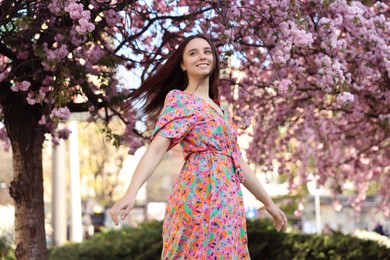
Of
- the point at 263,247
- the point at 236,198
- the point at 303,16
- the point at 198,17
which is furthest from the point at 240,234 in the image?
the point at 263,247

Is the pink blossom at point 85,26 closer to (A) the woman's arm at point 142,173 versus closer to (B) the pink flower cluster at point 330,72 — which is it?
(A) the woman's arm at point 142,173

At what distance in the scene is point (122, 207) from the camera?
12.0 feet

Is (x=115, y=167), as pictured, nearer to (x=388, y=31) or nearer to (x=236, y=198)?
(x=388, y=31)

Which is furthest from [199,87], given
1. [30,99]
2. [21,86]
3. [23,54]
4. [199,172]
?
[23,54]

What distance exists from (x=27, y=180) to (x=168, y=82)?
2.36 m

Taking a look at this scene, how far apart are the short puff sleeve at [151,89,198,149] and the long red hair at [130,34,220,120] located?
0.35m

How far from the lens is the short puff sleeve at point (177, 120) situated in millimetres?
3982

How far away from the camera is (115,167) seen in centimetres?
3158

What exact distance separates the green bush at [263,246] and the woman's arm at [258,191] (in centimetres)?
398

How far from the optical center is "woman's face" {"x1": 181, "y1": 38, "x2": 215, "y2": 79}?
13.9ft

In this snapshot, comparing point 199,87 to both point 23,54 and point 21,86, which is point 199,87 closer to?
point 21,86

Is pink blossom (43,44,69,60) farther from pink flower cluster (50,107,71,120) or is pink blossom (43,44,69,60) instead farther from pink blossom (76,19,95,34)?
pink blossom (76,19,95,34)

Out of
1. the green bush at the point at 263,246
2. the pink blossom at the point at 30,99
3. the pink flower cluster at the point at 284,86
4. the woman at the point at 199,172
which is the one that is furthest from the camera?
the green bush at the point at 263,246

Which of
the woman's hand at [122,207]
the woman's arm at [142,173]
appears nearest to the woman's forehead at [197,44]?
the woman's arm at [142,173]
